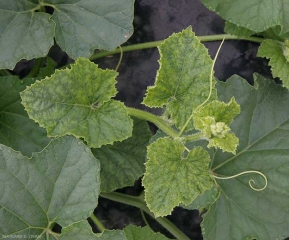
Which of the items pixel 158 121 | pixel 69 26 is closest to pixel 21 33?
pixel 69 26

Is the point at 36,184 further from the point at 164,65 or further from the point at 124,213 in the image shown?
the point at 124,213

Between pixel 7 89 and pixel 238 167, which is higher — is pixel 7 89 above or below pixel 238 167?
above

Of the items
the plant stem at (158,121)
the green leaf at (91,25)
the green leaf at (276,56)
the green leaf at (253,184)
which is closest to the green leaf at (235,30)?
the green leaf at (276,56)

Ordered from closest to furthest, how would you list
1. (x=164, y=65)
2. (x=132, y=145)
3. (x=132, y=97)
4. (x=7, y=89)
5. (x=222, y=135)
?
(x=222, y=135), (x=164, y=65), (x=7, y=89), (x=132, y=145), (x=132, y=97)

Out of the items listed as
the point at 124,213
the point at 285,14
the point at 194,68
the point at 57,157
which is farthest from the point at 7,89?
the point at 285,14

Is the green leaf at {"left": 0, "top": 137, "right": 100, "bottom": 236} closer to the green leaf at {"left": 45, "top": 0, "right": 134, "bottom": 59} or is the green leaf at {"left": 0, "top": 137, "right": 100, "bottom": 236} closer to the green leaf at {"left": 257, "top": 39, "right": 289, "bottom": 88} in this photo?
the green leaf at {"left": 45, "top": 0, "right": 134, "bottom": 59}

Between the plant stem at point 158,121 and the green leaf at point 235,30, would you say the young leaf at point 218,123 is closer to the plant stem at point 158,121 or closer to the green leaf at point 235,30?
the plant stem at point 158,121

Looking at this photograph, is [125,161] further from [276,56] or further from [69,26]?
[276,56]
